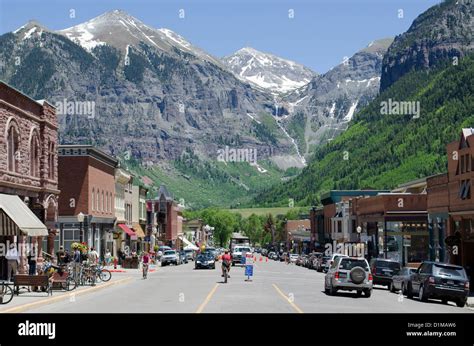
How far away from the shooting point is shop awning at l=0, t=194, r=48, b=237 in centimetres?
3972

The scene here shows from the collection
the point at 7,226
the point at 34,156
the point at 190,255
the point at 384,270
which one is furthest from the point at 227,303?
the point at 190,255

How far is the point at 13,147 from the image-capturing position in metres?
45.6

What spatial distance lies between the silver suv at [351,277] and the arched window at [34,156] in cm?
1971

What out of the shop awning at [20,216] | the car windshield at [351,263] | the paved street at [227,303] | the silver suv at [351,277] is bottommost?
the paved street at [227,303]

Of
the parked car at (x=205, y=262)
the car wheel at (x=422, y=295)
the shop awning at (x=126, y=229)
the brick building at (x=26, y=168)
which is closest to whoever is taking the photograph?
the car wheel at (x=422, y=295)

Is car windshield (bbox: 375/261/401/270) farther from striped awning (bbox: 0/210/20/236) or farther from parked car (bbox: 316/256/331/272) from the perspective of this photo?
parked car (bbox: 316/256/331/272)

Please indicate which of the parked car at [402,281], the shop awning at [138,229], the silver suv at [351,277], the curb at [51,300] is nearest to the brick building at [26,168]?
the curb at [51,300]

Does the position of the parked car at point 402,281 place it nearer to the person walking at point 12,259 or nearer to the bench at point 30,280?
the bench at point 30,280

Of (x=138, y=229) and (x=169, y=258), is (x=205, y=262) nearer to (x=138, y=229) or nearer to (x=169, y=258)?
(x=169, y=258)

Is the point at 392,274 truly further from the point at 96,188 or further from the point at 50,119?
the point at 96,188

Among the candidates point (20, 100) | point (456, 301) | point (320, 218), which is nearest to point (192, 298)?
point (456, 301)

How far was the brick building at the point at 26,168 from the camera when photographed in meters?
41.4

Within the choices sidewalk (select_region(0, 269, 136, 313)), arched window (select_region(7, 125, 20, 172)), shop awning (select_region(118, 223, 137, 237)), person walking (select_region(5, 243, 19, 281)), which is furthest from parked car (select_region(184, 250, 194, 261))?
person walking (select_region(5, 243, 19, 281))

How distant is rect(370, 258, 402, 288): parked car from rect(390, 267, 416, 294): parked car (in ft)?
11.7
